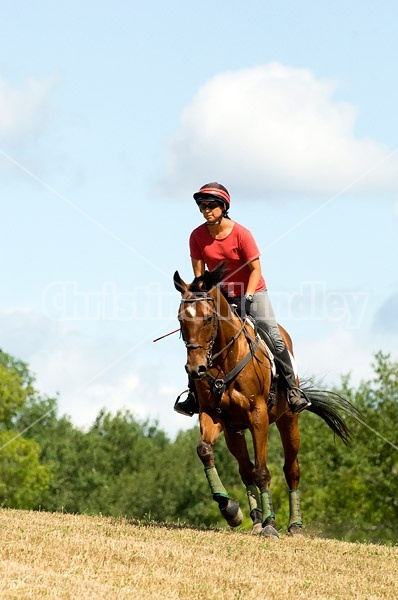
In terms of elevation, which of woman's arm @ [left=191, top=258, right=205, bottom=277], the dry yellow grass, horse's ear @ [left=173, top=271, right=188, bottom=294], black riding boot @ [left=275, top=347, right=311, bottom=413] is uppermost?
woman's arm @ [left=191, top=258, right=205, bottom=277]

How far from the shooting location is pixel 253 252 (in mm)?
14336

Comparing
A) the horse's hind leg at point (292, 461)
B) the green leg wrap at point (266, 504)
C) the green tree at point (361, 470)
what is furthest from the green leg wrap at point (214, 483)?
the green tree at point (361, 470)

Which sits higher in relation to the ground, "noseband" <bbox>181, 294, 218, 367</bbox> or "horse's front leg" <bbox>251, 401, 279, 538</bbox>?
"noseband" <bbox>181, 294, 218, 367</bbox>

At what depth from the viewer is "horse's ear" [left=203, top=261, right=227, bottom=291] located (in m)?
13.2

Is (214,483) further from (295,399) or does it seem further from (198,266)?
(198,266)

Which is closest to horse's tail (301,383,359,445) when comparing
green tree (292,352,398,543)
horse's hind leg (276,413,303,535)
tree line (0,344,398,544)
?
horse's hind leg (276,413,303,535)

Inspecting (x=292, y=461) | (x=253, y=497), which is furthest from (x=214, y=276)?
(x=292, y=461)

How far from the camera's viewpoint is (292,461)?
17.3 meters

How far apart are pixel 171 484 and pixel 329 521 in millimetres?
26661

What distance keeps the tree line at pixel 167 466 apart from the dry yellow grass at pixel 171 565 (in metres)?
26.0

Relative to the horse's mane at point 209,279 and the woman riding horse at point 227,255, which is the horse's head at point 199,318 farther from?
the woman riding horse at point 227,255

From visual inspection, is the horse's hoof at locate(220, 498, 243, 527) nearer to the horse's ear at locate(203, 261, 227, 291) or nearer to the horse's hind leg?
the horse's hind leg

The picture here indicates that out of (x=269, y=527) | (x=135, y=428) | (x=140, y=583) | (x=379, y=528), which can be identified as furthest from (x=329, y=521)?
(x=140, y=583)

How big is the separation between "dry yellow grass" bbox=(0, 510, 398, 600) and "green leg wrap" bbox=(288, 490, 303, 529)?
8.22 feet
